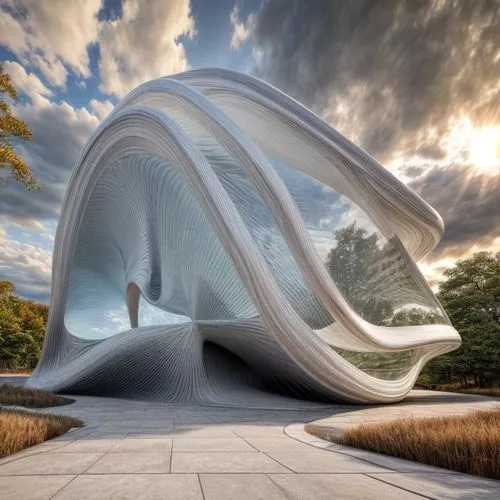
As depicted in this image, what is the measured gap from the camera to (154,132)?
18219 mm

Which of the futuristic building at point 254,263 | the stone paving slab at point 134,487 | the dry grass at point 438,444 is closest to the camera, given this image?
the stone paving slab at point 134,487

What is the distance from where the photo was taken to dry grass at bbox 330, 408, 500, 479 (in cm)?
415

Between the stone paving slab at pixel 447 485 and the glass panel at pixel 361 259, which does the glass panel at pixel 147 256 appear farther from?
the stone paving slab at pixel 447 485

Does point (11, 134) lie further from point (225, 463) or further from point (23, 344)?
point (23, 344)

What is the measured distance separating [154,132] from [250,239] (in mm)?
8625

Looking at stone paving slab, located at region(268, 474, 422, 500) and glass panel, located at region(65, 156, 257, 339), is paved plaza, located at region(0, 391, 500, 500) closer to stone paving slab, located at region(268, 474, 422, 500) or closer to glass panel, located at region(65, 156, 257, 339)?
stone paving slab, located at region(268, 474, 422, 500)

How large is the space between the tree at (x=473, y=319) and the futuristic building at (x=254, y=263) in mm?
6760

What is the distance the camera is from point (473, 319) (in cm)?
2422

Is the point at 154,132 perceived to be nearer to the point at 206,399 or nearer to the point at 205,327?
the point at 205,327

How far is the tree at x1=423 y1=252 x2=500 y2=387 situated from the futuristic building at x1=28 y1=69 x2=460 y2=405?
6.76m

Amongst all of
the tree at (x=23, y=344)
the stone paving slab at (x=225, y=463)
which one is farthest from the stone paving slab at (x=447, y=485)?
the tree at (x=23, y=344)

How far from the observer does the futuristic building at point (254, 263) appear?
1331cm

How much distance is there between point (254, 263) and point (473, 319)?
18.8 m

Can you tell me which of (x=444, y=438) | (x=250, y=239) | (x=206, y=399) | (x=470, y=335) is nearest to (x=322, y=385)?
(x=206, y=399)
